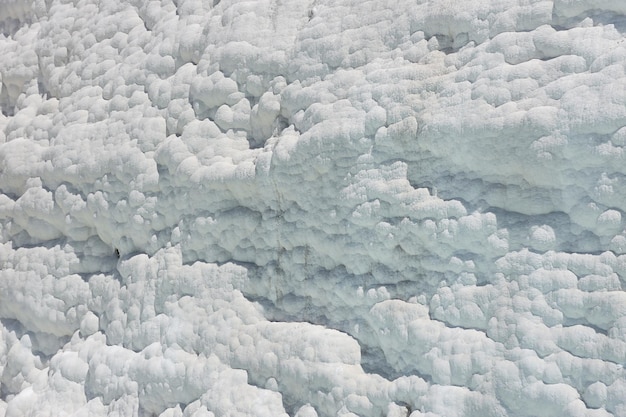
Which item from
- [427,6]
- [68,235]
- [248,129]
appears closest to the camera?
[427,6]

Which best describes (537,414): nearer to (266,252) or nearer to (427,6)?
(266,252)

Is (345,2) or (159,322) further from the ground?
(345,2)

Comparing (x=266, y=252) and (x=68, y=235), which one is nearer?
(x=266, y=252)

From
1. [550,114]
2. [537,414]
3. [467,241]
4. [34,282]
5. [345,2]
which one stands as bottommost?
[34,282]

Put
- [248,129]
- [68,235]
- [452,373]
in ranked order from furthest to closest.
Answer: [68,235]
[248,129]
[452,373]

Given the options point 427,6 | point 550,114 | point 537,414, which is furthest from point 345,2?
point 537,414

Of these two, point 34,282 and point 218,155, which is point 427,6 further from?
point 34,282

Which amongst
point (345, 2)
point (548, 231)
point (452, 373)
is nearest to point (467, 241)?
point (548, 231)
